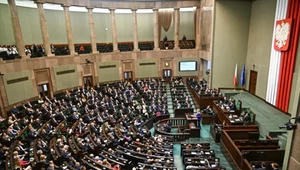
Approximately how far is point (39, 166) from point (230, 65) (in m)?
15.3

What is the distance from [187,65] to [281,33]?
10835mm

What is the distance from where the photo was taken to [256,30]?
14.7 m

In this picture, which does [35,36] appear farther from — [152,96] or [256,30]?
[256,30]

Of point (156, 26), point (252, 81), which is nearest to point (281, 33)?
point (252, 81)

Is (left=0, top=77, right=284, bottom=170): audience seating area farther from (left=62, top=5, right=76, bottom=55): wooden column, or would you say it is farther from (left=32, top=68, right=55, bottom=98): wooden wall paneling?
(left=62, top=5, right=76, bottom=55): wooden column

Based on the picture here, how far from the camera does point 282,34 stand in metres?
11.4

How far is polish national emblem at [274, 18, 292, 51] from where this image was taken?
35.7ft

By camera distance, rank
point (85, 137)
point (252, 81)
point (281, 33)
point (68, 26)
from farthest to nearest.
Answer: point (68, 26) → point (252, 81) → point (281, 33) → point (85, 137)

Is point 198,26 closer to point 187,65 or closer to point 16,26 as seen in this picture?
point 187,65

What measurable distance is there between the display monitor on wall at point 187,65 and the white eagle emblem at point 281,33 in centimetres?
998

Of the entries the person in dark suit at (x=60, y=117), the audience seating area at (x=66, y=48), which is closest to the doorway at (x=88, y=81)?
the audience seating area at (x=66, y=48)

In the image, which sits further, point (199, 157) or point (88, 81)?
point (88, 81)

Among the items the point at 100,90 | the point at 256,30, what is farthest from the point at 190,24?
the point at 100,90

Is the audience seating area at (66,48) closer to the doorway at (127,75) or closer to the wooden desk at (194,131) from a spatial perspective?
the doorway at (127,75)
